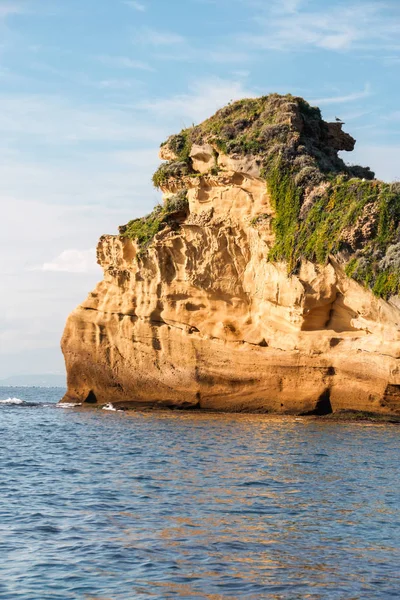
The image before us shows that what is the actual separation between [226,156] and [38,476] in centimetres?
2019

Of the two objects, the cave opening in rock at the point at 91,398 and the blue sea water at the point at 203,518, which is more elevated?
the cave opening in rock at the point at 91,398

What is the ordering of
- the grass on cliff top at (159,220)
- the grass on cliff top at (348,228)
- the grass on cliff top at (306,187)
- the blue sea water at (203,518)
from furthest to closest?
the grass on cliff top at (159,220), the grass on cliff top at (306,187), the grass on cliff top at (348,228), the blue sea water at (203,518)

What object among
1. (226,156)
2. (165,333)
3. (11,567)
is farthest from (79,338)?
(11,567)

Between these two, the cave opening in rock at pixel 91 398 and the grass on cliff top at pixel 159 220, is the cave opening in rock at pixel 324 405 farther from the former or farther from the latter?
the cave opening in rock at pixel 91 398

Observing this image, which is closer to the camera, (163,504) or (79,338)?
(163,504)

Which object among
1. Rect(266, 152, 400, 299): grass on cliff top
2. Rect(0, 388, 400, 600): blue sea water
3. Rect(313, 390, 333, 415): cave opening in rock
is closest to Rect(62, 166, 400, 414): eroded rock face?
Rect(313, 390, 333, 415): cave opening in rock

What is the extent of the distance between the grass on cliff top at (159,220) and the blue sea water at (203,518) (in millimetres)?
13789

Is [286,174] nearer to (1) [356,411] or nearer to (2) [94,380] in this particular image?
(1) [356,411]

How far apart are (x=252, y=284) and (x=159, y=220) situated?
5566 mm

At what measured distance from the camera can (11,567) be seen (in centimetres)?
1150

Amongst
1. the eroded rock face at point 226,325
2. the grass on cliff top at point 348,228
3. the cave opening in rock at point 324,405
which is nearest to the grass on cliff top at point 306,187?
the grass on cliff top at point 348,228

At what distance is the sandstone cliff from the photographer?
3058 cm

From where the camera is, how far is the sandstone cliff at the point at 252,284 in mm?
30578

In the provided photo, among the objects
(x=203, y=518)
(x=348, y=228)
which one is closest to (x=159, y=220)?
(x=348, y=228)
